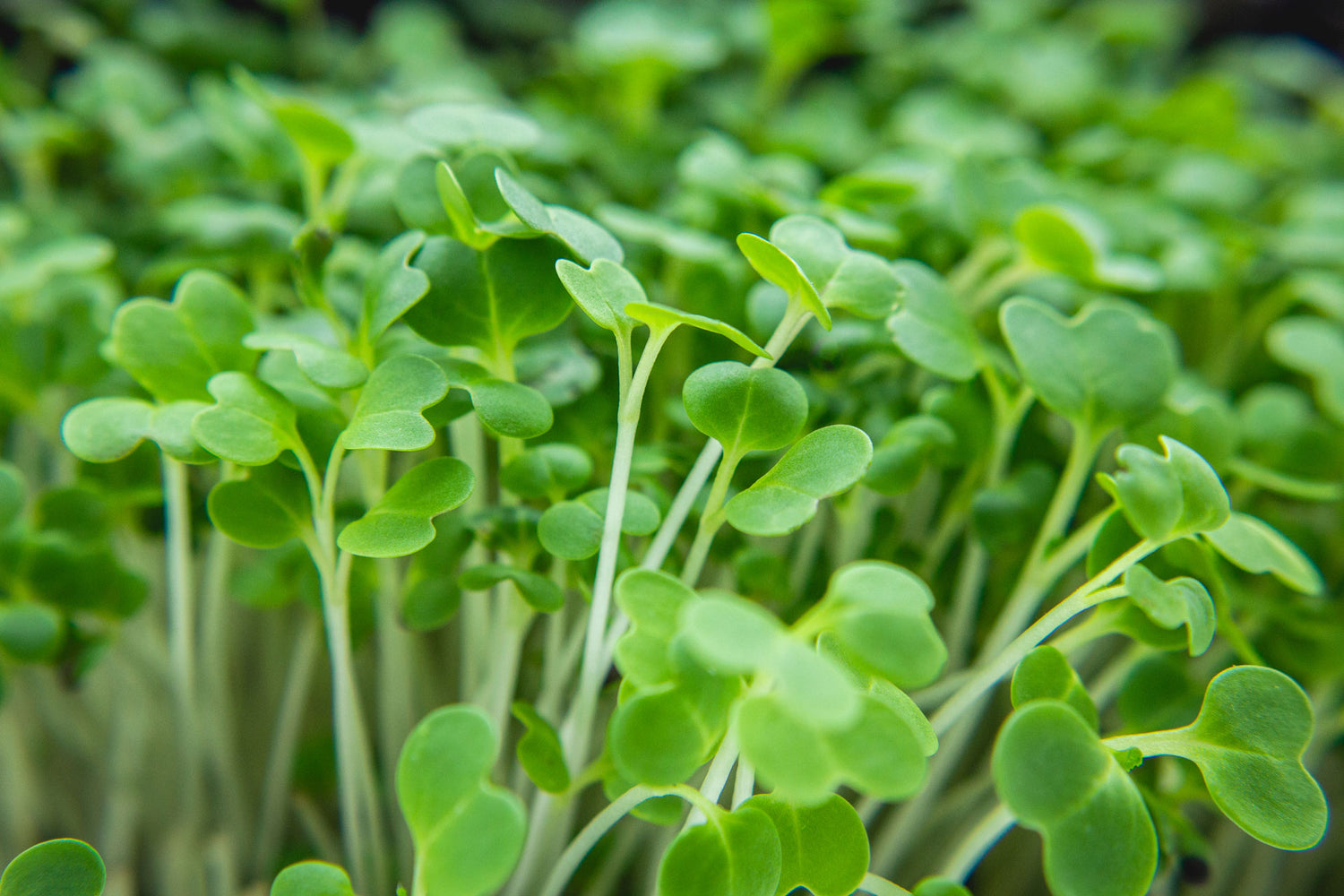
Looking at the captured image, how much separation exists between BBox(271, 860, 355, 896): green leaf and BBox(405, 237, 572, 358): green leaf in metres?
0.29

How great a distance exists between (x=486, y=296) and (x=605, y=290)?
0.09 metres

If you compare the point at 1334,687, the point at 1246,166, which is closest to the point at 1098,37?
the point at 1246,166

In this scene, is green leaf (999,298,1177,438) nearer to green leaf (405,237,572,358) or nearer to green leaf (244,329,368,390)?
green leaf (405,237,572,358)

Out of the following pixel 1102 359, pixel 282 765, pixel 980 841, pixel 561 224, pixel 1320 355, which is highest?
pixel 561 224

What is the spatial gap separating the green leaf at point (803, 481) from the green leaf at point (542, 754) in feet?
0.52

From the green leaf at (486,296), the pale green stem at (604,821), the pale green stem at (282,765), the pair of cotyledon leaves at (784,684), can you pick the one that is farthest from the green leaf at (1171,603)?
the pale green stem at (282,765)

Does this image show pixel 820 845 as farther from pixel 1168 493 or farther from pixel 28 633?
pixel 28 633

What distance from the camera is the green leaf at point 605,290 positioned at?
442 millimetres

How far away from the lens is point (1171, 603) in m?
0.43

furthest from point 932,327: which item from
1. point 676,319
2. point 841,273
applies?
point 676,319

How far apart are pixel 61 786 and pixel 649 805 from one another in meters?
0.64

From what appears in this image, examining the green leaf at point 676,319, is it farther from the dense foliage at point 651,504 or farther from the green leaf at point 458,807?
the green leaf at point 458,807

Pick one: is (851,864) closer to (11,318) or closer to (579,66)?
(11,318)

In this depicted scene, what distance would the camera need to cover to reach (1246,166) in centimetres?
119
